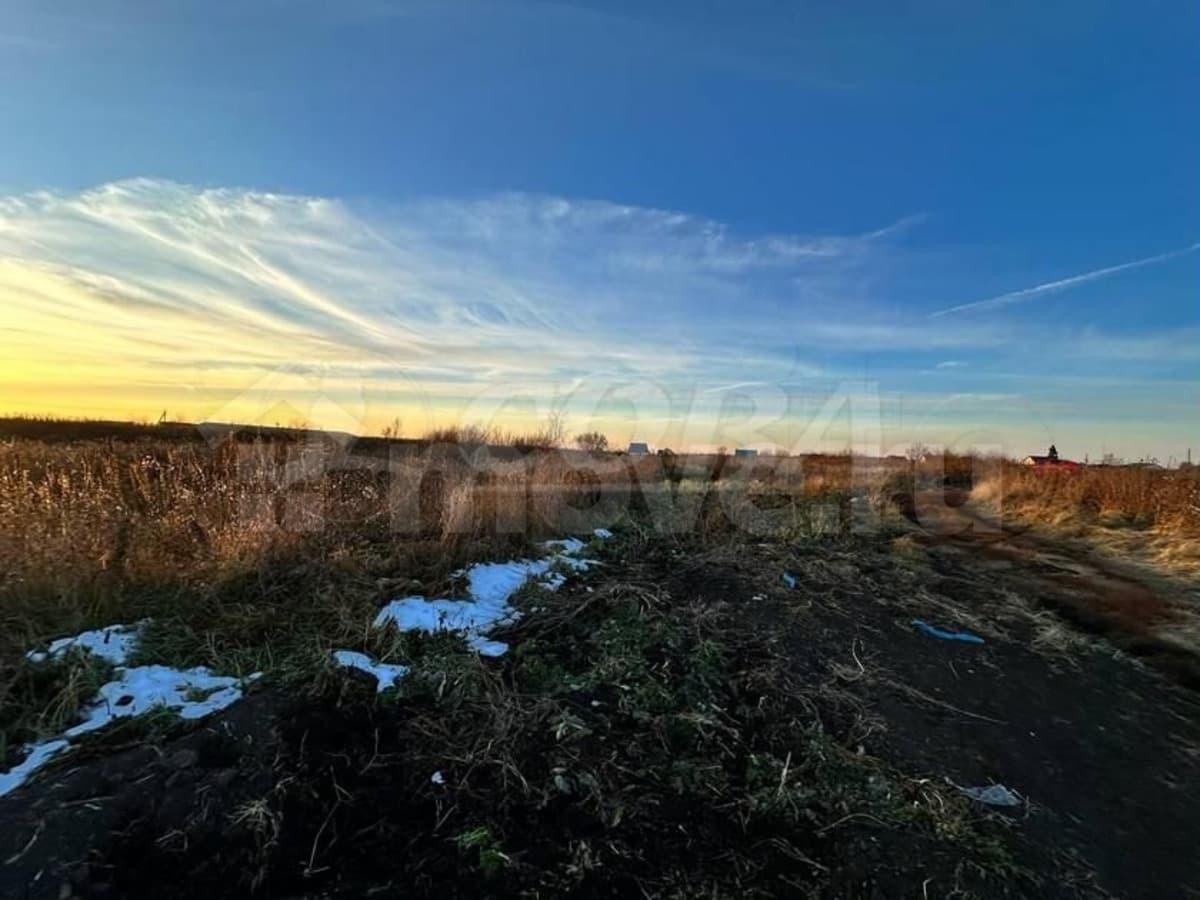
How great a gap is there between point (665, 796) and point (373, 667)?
1931 millimetres

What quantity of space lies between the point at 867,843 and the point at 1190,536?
35.5 feet

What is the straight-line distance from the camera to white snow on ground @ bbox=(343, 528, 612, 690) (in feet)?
15.0

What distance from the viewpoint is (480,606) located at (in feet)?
17.6

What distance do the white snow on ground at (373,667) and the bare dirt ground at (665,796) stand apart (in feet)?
0.90

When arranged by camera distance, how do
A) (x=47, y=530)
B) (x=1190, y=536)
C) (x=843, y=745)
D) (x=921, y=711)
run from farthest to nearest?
(x=1190, y=536) → (x=47, y=530) → (x=921, y=711) → (x=843, y=745)

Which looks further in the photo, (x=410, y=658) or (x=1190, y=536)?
(x=1190, y=536)

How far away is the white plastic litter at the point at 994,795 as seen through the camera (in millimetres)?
3057

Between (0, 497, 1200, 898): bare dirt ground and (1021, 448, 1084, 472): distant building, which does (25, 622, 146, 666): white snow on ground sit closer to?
(0, 497, 1200, 898): bare dirt ground

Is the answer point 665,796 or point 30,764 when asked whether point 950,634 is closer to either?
point 665,796

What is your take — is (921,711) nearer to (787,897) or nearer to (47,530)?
(787,897)

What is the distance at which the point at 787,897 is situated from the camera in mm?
2309

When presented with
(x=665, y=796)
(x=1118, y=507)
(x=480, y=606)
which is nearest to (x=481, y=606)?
(x=480, y=606)

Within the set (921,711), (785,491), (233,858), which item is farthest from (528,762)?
(785,491)

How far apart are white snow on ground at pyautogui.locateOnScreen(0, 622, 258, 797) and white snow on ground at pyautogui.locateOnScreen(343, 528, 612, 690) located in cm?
66
